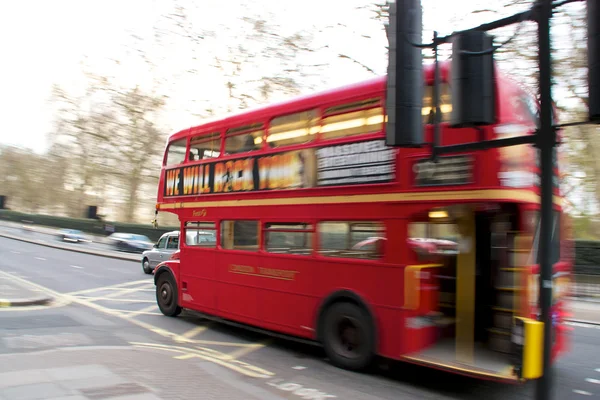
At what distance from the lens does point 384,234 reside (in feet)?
20.5

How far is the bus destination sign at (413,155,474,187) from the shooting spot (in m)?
5.48

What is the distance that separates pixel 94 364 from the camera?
600 centimetres

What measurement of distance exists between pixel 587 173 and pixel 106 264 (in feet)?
71.2

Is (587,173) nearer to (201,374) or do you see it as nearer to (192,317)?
(192,317)

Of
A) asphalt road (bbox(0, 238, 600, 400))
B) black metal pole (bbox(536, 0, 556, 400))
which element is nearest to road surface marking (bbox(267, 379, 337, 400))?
asphalt road (bbox(0, 238, 600, 400))

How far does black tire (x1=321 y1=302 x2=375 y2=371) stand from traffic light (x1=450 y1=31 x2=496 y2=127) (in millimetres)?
3400

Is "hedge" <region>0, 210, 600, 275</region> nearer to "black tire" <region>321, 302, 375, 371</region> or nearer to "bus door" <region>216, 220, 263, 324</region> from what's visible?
"black tire" <region>321, 302, 375, 371</region>

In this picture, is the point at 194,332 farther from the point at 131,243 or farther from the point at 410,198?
the point at 131,243

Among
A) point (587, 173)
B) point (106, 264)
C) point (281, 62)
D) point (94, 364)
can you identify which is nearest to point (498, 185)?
point (94, 364)

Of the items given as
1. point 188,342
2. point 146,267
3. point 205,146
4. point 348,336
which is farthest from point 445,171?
point 146,267

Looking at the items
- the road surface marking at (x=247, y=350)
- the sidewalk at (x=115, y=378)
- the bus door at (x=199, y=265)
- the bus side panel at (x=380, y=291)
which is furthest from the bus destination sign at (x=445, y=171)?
the bus door at (x=199, y=265)

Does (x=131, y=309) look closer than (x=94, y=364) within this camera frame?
No

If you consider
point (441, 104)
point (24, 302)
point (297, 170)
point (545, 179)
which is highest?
point (441, 104)

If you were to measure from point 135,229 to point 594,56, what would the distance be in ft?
137
